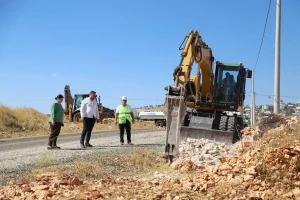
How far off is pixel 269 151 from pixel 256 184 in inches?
43.3

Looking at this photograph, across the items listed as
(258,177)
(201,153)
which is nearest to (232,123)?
(201,153)

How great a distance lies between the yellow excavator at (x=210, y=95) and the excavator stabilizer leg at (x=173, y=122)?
316cm

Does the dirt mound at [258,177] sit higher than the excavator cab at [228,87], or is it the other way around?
the excavator cab at [228,87]

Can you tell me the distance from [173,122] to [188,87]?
6278 millimetres

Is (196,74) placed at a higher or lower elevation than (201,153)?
higher

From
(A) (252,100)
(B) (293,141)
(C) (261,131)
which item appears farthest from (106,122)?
(B) (293,141)

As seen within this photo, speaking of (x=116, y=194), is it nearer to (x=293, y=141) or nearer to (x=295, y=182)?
(x=295, y=182)

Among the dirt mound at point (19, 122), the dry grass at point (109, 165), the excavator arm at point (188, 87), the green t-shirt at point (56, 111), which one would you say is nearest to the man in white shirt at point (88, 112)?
the green t-shirt at point (56, 111)

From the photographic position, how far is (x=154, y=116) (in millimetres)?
33344

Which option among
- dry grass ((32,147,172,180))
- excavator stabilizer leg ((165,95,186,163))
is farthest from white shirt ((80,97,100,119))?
excavator stabilizer leg ((165,95,186,163))

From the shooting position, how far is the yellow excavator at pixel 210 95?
12.5 meters

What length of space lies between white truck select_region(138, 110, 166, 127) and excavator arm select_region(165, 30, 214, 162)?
56.9ft

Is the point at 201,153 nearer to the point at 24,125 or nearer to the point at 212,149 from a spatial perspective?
the point at 212,149

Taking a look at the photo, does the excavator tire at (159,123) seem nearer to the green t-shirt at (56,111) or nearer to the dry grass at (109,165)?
the green t-shirt at (56,111)
